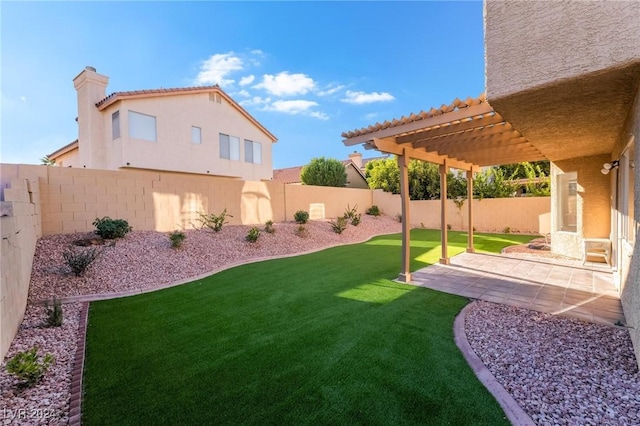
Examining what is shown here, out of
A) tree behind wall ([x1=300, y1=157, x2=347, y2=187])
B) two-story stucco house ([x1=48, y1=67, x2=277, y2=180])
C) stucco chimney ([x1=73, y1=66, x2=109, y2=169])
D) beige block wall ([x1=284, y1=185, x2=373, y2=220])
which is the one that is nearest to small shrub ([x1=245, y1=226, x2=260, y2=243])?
beige block wall ([x1=284, y1=185, x2=373, y2=220])

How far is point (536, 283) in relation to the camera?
6738 millimetres

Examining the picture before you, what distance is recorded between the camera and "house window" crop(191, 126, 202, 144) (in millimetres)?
17391

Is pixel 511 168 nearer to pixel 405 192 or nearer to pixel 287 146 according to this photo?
pixel 287 146

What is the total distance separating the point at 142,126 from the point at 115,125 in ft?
4.19

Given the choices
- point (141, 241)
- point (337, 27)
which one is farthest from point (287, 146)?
point (141, 241)

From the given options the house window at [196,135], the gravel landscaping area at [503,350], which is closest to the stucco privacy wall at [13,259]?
the gravel landscaping area at [503,350]

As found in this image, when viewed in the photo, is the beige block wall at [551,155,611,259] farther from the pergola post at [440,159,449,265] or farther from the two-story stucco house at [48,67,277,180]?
the two-story stucco house at [48,67,277,180]

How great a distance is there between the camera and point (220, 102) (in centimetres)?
1905

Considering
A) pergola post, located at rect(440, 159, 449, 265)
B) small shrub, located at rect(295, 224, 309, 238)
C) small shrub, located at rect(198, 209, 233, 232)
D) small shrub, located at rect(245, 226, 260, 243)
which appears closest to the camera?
pergola post, located at rect(440, 159, 449, 265)

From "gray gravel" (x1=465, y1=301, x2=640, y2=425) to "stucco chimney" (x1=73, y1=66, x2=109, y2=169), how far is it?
1877cm

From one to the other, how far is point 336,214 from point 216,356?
1578 centimetres

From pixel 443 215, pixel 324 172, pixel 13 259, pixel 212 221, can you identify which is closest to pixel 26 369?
pixel 13 259

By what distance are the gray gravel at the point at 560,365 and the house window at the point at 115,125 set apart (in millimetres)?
17257

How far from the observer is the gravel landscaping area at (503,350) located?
272 cm
